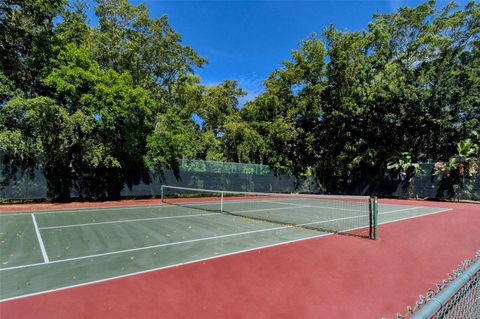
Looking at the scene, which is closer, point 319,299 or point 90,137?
point 319,299

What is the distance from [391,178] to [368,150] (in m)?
2.93

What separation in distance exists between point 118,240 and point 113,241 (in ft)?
0.43

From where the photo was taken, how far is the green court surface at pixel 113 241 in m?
4.85

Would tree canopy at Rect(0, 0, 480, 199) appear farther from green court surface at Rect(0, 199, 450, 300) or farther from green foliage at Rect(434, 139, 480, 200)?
green court surface at Rect(0, 199, 450, 300)

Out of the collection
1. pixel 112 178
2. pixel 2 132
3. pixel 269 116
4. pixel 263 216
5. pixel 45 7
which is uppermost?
pixel 45 7

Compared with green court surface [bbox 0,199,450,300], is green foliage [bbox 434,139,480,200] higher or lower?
higher

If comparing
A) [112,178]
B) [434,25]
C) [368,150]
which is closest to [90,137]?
[112,178]

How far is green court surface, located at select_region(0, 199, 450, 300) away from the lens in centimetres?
485

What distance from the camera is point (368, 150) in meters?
23.2

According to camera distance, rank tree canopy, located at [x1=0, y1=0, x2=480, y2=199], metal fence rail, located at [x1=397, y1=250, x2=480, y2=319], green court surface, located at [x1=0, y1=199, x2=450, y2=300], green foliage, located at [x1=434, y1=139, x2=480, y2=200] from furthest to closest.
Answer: green foliage, located at [x1=434, y1=139, x2=480, y2=200]
tree canopy, located at [x1=0, y1=0, x2=480, y2=199]
green court surface, located at [x1=0, y1=199, x2=450, y2=300]
metal fence rail, located at [x1=397, y1=250, x2=480, y2=319]

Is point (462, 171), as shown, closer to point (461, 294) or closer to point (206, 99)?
point (461, 294)

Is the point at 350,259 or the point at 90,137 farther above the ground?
the point at 90,137

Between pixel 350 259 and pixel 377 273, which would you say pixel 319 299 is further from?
pixel 350 259

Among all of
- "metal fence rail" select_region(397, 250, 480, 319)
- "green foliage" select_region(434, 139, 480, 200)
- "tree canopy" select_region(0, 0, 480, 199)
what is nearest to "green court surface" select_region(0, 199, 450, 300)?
"metal fence rail" select_region(397, 250, 480, 319)
